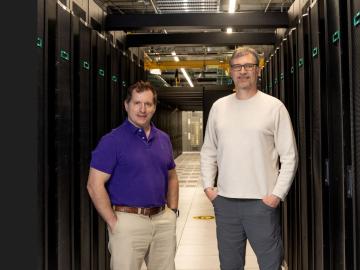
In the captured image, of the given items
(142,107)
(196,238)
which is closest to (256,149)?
(142,107)

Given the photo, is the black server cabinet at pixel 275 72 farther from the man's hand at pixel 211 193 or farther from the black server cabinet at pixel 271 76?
the man's hand at pixel 211 193

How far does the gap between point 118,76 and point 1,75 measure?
3.61 meters

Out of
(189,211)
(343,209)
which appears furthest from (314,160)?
(189,211)

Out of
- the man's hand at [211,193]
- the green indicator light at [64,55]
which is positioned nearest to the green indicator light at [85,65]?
the green indicator light at [64,55]

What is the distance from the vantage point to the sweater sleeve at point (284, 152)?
7.35 ft

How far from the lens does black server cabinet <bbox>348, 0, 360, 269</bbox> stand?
6.20 ft

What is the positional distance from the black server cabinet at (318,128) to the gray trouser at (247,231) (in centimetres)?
48

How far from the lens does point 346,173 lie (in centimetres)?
212

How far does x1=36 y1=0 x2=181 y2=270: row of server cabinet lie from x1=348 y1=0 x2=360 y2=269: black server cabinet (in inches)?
68.1

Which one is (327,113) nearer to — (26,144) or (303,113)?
(303,113)

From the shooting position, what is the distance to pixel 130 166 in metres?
2.16

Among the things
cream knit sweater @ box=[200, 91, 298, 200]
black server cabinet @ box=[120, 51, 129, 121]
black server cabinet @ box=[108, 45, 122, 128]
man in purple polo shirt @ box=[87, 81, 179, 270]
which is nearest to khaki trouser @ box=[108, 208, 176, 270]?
man in purple polo shirt @ box=[87, 81, 179, 270]

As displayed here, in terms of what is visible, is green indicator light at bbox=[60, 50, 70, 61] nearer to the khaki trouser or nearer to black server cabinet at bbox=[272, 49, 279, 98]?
the khaki trouser

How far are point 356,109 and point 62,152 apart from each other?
189 centimetres
